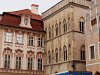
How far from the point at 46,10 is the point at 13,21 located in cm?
565

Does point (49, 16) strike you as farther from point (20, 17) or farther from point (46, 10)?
point (20, 17)

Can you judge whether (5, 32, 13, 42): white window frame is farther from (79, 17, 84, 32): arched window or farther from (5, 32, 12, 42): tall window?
(79, 17, 84, 32): arched window

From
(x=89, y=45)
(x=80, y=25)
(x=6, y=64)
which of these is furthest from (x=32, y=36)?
(x=89, y=45)

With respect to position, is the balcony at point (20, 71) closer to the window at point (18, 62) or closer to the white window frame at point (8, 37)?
the window at point (18, 62)

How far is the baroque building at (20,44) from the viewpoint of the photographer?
3506 cm

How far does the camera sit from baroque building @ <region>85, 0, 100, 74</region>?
25.9m

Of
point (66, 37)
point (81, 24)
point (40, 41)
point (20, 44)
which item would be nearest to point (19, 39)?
point (20, 44)

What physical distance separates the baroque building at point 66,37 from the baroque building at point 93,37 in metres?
4.05

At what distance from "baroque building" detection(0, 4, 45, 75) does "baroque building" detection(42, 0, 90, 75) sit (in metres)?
1.40

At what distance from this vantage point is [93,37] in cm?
2681

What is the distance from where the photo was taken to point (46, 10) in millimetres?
39250

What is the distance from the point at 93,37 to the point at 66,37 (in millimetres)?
6554

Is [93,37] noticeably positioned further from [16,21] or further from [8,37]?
[16,21]

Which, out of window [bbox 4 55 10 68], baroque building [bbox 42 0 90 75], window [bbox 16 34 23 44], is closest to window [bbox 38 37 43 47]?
baroque building [bbox 42 0 90 75]
